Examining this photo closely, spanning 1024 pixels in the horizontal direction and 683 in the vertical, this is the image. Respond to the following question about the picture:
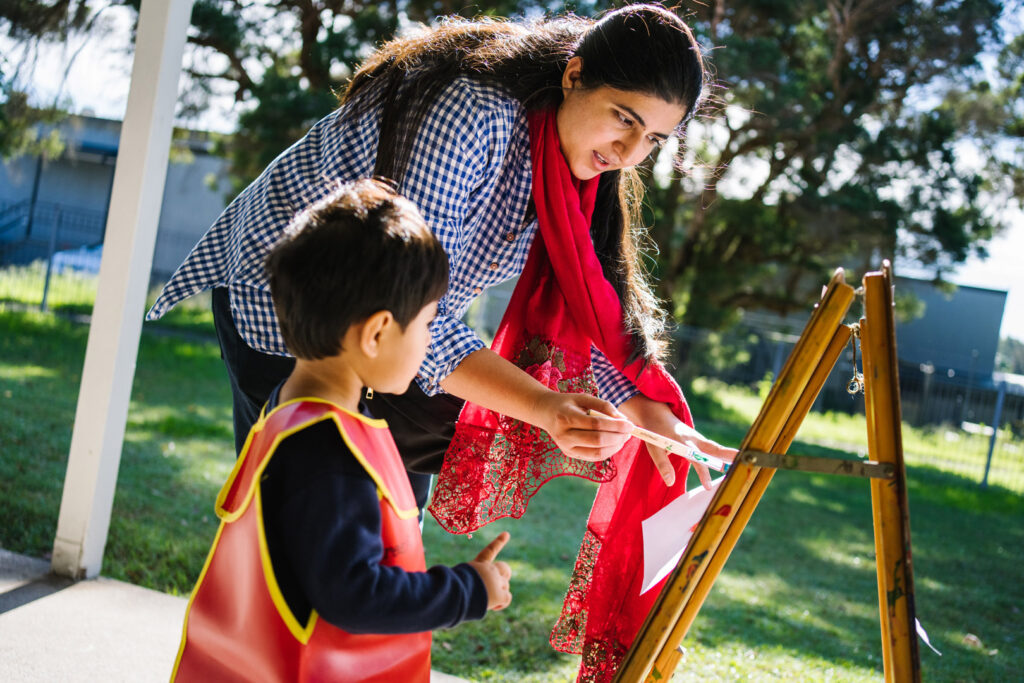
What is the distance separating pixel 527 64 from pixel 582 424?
754 mm

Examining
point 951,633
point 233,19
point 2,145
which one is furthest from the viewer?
point 233,19

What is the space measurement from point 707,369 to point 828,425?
166 centimetres

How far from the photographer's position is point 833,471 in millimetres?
1218

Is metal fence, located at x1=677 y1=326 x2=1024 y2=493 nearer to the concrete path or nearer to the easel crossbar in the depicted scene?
the concrete path

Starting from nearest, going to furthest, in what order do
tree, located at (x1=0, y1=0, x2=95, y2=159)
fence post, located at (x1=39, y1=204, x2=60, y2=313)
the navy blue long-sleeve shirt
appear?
the navy blue long-sleeve shirt → tree, located at (x1=0, y1=0, x2=95, y2=159) → fence post, located at (x1=39, y1=204, x2=60, y2=313)

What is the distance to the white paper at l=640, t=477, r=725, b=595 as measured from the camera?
1.43 meters

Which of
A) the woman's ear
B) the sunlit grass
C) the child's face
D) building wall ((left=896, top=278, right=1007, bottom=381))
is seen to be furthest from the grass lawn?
building wall ((left=896, top=278, right=1007, bottom=381))

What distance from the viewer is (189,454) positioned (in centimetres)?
511

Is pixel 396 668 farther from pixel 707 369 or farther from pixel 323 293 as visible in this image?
pixel 707 369

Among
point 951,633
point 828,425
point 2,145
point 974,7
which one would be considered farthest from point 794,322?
point 2,145

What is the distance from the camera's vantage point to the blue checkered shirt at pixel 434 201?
5.04 ft

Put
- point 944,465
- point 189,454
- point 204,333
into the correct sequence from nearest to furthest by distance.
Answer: point 189,454 → point 944,465 → point 204,333

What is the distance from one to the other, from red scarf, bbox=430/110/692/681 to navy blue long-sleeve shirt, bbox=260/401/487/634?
27.2 inches

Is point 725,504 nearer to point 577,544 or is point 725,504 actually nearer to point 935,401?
point 577,544
